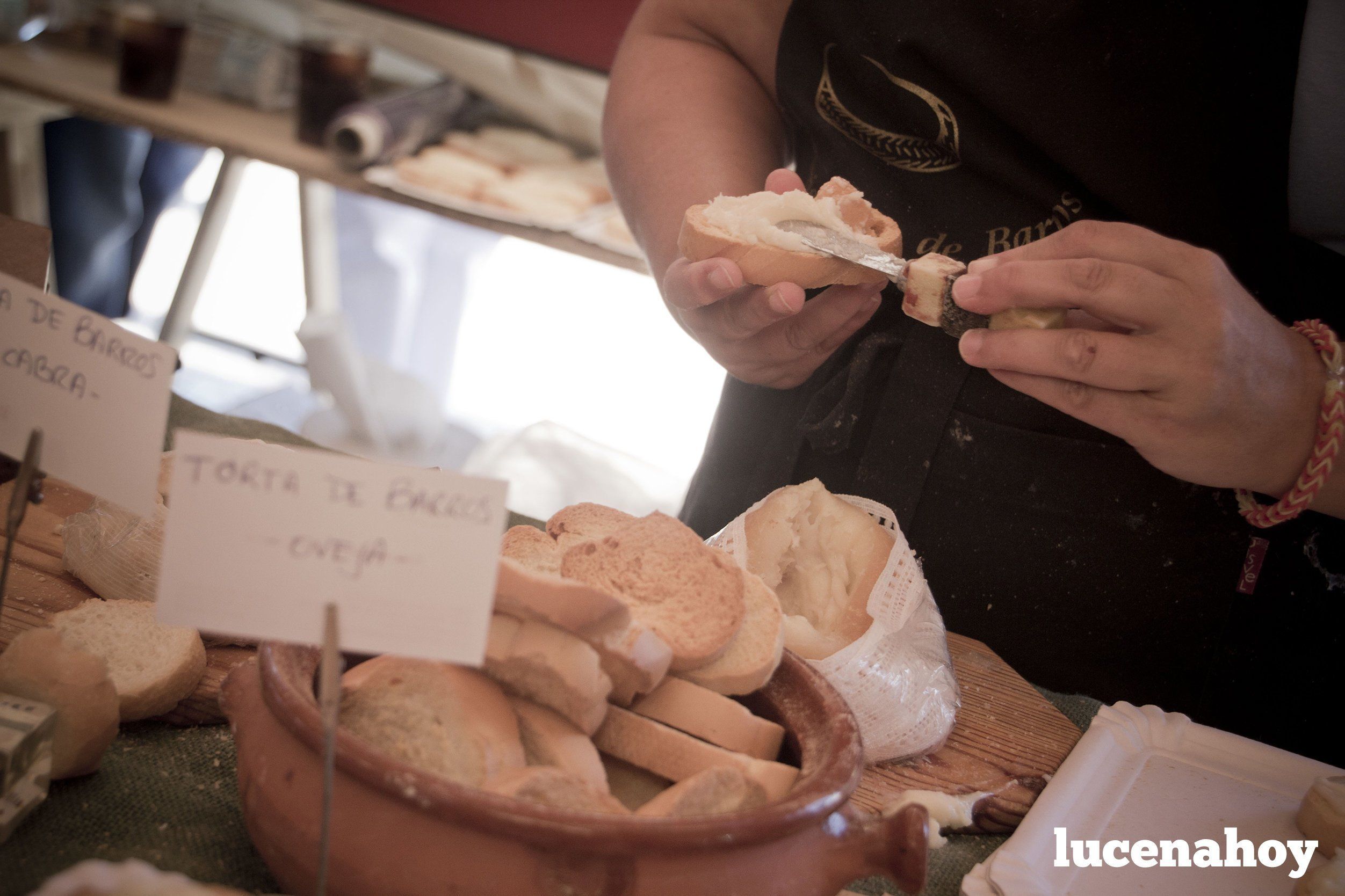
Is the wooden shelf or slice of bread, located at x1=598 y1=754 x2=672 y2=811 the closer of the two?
slice of bread, located at x1=598 y1=754 x2=672 y2=811

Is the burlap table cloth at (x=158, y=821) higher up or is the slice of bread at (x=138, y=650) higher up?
the slice of bread at (x=138, y=650)

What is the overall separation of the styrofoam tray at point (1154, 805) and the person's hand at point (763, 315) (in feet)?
1.91

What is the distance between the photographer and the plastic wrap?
1008 millimetres

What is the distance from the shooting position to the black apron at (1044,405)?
1.22 m

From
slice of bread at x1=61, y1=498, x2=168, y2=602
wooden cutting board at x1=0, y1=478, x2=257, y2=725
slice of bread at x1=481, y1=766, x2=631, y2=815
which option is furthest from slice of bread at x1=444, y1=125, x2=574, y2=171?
slice of bread at x1=481, y1=766, x2=631, y2=815

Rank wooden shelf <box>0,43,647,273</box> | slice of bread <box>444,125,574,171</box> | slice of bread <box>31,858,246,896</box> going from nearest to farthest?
slice of bread <box>31,858,246,896</box>, wooden shelf <box>0,43,647,273</box>, slice of bread <box>444,125,574,171</box>

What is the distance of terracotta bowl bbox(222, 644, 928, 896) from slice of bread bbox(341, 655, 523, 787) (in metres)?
0.05

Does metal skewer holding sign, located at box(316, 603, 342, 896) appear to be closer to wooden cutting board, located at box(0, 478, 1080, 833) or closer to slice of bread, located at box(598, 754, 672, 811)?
slice of bread, located at box(598, 754, 672, 811)

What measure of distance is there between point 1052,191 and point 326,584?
1085mm

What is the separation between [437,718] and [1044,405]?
3.24 ft

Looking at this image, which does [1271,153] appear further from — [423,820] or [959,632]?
[423,820]

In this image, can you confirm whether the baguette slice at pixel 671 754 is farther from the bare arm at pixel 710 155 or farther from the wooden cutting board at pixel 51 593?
→ the bare arm at pixel 710 155

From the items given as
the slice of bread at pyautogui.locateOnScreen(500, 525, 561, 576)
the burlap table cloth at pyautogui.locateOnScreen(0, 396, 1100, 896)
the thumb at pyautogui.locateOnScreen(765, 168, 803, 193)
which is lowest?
the burlap table cloth at pyautogui.locateOnScreen(0, 396, 1100, 896)

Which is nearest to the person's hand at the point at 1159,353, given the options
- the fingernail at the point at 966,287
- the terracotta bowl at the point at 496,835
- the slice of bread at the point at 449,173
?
the fingernail at the point at 966,287
